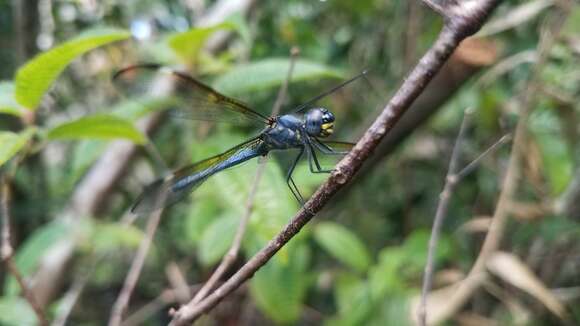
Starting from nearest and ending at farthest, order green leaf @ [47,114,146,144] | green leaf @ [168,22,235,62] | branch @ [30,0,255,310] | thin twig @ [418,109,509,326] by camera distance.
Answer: thin twig @ [418,109,509,326] → green leaf @ [47,114,146,144] → green leaf @ [168,22,235,62] → branch @ [30,0,255,310]

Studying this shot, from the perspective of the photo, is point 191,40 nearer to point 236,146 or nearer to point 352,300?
point 236,146

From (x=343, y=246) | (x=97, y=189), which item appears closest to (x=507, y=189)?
(x=343, y=246)

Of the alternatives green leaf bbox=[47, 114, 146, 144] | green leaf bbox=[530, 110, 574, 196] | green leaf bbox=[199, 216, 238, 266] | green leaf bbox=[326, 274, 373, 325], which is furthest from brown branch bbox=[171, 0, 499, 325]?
green leaf bbox=[530, 110, 574, 196]

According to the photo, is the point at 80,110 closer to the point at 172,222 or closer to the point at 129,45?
the point at 129,45

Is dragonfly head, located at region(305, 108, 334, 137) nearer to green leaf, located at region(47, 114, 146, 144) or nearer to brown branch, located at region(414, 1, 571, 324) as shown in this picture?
green leaf, located at region(47, 114, 146, 144)

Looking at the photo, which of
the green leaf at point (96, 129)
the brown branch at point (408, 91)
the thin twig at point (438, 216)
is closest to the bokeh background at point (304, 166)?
the green leaf at point (96, 129)

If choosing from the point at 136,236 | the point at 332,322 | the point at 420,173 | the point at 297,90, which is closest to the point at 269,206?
the point at 136,236

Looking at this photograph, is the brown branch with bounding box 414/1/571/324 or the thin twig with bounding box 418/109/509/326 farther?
the brown branch with bounding box 414/1/571/324
